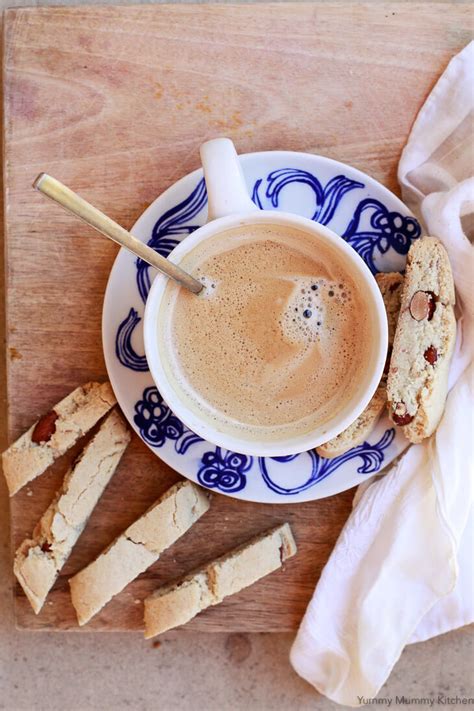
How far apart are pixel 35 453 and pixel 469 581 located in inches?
35.8

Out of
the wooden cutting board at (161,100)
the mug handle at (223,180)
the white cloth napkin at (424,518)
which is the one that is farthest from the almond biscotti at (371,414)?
the mug handle at (223,180)

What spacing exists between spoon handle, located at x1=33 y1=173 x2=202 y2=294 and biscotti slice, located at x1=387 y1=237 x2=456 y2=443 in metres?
0.38

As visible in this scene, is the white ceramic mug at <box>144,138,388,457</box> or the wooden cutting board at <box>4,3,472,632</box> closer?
the white ceramic mug at <box>144,138,388,457</box>

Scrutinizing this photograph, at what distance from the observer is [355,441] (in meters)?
1.33

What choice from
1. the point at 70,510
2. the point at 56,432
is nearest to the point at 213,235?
the point at 56,432

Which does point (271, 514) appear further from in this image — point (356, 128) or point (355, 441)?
point (356, 128)

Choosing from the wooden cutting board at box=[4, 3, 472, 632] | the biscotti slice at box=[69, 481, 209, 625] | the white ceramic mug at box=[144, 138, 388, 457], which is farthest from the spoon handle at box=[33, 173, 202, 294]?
the biscotti slice at box=[69, 481, 209, 625]

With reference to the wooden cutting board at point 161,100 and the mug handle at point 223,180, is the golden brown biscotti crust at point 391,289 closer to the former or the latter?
the wooden cutting board at point 161,100

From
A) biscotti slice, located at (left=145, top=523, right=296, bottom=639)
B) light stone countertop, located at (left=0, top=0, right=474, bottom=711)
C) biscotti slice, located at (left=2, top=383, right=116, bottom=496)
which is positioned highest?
biscotti slice, located at (left=2, top=383, right=116, bottom=496)

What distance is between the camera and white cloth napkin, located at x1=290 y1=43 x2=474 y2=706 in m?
1.35

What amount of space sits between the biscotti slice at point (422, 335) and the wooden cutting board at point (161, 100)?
22 cm

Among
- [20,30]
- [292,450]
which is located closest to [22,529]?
[292,450]

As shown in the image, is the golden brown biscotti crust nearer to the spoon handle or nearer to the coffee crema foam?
the coffee crema foam

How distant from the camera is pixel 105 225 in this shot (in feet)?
3.43
